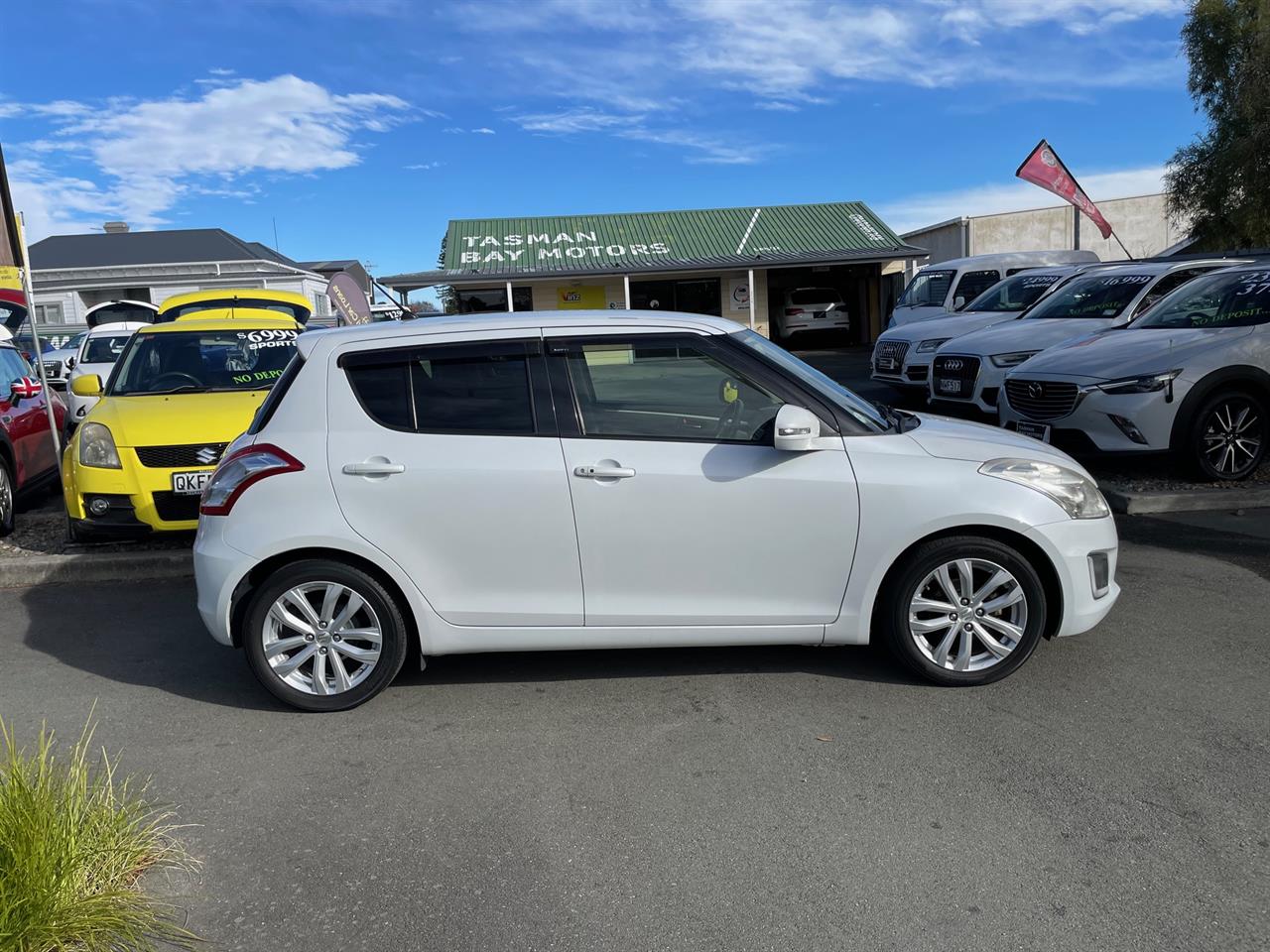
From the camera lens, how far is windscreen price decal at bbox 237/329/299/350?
8.65 metres

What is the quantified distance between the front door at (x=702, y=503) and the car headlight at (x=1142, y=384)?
459 centimetres

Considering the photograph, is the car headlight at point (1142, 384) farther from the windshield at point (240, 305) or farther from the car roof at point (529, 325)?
the windshield at point (240, 305)

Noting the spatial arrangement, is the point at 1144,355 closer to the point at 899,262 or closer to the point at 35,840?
the point at 35,840

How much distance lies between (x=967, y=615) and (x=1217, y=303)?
19.7ft

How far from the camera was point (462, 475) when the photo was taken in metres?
4.41

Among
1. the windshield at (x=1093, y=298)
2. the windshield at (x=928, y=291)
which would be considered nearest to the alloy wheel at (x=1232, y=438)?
the windshield at (x=1093, y=298)

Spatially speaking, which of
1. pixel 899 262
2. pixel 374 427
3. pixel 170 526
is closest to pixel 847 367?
pixel 899 262

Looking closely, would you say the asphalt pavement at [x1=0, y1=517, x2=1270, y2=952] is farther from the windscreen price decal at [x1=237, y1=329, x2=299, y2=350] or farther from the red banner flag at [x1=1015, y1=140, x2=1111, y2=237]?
the red banner flag at [x1=1015, y1=140, x2=1111, y2=237]

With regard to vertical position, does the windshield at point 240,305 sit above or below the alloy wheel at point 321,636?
above

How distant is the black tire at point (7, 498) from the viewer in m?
8.31

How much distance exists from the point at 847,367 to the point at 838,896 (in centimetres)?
1970

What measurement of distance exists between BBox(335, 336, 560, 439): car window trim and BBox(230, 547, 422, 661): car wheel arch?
1.98 ft

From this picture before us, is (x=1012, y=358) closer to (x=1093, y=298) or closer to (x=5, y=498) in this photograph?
(x=1093, y=298)

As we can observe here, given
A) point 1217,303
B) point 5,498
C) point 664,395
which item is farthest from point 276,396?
point 1217,303
